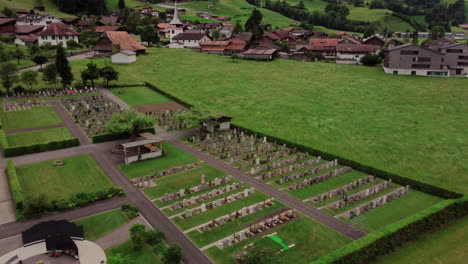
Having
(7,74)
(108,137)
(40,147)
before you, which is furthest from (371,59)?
(7,74)

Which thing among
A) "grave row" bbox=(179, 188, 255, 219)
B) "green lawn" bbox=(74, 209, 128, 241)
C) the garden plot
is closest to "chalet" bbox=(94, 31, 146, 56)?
the garden plot

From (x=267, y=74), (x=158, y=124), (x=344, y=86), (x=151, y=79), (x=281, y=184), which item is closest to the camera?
(x=281, y=184)

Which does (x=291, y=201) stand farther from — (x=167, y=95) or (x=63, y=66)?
(x=63, y=66)

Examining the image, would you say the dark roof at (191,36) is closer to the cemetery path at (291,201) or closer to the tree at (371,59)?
the tree at (371,59)

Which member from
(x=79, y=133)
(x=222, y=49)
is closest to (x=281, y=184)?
(x=79, y=133)

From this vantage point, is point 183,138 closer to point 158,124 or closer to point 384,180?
point 158,124

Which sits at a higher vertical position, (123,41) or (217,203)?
(123,41)

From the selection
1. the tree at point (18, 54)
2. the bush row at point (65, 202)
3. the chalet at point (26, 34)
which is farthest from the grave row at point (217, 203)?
the chalet at point (26, 34)
